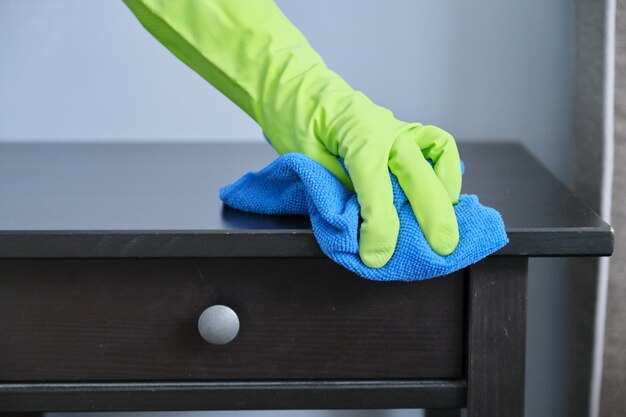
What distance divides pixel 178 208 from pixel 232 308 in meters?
0.11

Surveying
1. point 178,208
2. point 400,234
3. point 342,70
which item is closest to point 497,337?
point 400,234

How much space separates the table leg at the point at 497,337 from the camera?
0.77 meters

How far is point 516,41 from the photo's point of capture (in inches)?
48.1

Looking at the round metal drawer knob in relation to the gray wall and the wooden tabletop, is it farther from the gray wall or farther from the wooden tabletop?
the gray wall

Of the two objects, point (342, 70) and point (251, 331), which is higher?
point (342, 70)

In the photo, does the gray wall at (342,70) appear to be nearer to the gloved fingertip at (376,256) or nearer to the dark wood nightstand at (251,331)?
the dark wood nightstand at (251,331)

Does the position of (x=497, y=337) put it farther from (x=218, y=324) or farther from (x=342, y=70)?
(x=342, y=70)

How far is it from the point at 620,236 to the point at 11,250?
0.65 metres

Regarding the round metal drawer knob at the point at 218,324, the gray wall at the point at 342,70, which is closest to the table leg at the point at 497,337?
the round metal drawer knob at the point at 218,324

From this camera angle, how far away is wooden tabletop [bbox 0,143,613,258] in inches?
29.3

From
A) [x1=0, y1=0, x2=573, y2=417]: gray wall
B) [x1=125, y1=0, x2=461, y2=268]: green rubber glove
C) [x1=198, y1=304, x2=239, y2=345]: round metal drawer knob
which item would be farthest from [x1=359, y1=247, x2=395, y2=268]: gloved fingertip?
[x1=0, y1=0, x2=573, y2=417]: gray wall

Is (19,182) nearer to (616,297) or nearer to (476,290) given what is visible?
(476,290)

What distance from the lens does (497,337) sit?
2.57 feet

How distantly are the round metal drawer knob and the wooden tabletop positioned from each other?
0.05 meters
